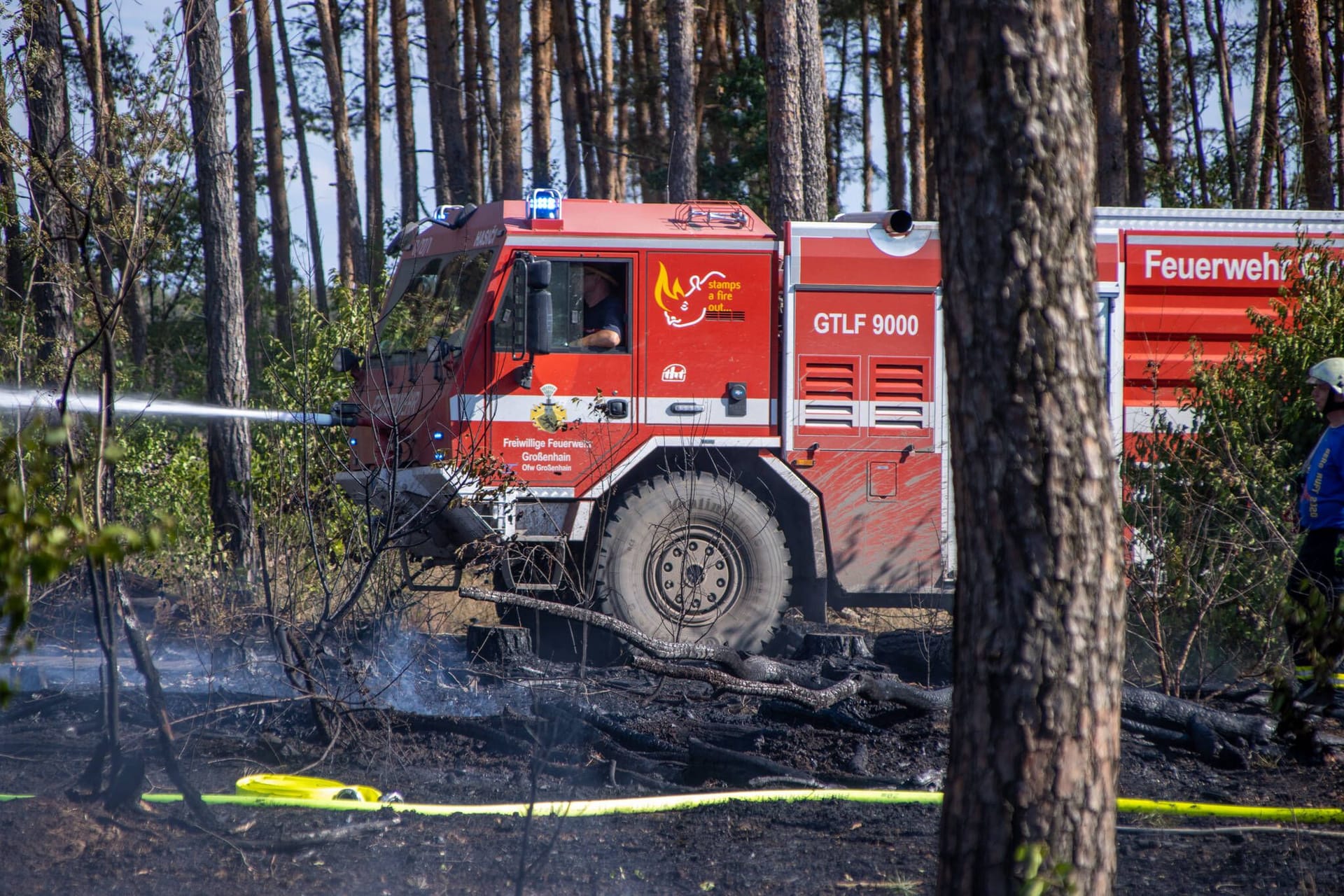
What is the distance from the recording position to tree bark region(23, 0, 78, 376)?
6.19m

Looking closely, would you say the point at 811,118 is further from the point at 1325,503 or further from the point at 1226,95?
the point at 1226,95

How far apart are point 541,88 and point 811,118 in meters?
11.2

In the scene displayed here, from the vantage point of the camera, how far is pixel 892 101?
22750mm

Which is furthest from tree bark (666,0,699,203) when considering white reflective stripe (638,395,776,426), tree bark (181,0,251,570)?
white reflective stripe (638,395,776,426)

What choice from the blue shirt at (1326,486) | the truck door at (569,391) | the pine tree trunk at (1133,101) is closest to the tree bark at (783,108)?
the truck door at (569,391)

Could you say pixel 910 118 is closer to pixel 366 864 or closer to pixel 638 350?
pixel 638 350

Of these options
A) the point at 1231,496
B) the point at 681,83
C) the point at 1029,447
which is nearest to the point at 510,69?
the point at 681,83

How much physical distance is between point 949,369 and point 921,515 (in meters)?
4.98

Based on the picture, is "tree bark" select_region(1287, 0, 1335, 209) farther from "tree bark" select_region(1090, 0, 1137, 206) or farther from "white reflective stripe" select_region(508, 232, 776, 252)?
"white reflective stripe" select_region(508, 232, 776, 252)

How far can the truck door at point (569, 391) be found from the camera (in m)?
7.09

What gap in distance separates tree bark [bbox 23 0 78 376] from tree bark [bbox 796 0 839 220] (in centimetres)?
676

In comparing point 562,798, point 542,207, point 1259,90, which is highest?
A: point 1259,90

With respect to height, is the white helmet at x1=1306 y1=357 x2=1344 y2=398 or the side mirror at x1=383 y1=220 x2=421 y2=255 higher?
the side mirror at x1=383 y1=220 x2=421 y2=255

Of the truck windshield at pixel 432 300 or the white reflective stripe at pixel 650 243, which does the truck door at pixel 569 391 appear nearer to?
the white reflective stripe at pixel 650 243
